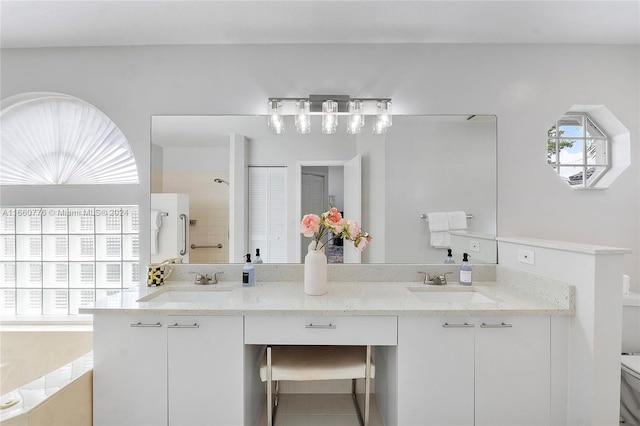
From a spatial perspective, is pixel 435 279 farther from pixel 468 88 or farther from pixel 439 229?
pixel 468 88

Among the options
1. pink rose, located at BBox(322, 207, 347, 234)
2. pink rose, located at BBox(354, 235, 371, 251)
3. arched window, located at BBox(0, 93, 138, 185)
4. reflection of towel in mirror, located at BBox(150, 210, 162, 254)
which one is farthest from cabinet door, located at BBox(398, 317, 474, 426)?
arched window, located at BBox(0, 93, 138, 185)

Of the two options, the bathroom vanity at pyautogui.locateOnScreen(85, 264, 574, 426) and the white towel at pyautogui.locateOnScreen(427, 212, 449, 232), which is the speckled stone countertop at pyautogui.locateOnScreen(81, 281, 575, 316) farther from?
the white towel at pyautogui.locateOnScreen(427, 212, 449, 232)

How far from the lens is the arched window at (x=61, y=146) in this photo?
2.13 metres

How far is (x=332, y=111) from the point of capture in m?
2.01

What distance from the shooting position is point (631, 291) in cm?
205

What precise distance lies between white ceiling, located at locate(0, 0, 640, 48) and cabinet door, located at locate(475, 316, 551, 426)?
5.60ft

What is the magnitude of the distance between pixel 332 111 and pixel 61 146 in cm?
190

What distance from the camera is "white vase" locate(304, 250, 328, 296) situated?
1737mm

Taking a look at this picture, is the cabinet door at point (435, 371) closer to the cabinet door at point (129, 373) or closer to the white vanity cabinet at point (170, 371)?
the white vanity cabinet at point (170, 371)

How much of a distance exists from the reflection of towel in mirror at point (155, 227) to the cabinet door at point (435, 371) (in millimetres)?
1645

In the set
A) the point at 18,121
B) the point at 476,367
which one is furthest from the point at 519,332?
the point at 18,121

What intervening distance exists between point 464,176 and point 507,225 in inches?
17.3

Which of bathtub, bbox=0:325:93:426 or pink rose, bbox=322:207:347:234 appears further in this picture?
pink rose, bbox=322:207:347:234

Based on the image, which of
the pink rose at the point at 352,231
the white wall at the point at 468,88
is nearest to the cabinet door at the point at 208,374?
the pink rose at the point at 352,231
